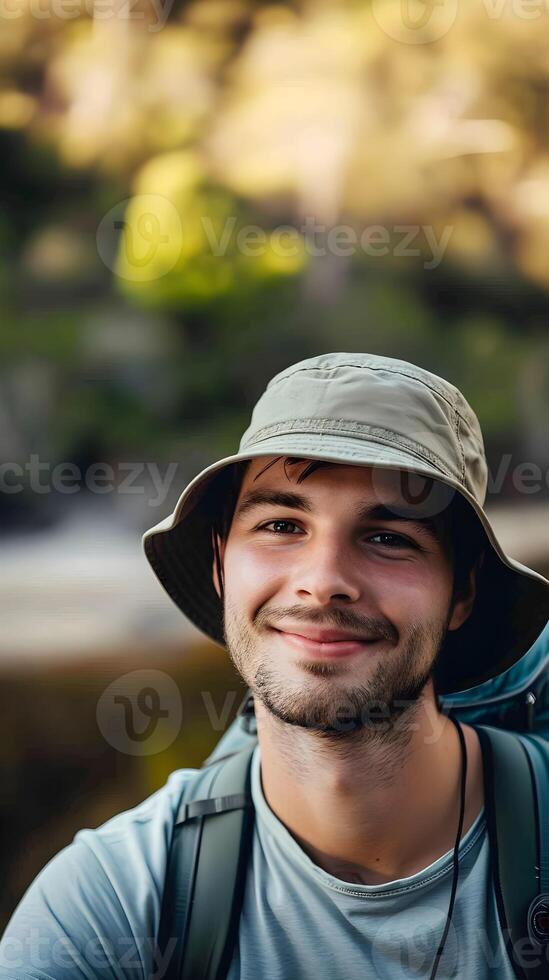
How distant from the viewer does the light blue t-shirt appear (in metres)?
0.81

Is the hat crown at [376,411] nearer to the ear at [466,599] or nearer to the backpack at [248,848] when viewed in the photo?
the ear at [466,599]

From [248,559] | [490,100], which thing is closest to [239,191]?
[490,100]

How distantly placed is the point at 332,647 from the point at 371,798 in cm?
17

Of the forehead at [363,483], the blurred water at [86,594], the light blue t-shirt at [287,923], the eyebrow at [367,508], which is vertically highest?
the forehead at [363,483]

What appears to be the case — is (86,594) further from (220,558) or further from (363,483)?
(363,483)

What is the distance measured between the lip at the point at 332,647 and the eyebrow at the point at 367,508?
112mm

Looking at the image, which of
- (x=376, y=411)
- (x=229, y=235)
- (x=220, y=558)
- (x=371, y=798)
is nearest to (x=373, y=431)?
(x=376, y=411)

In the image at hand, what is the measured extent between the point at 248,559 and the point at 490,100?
866mm

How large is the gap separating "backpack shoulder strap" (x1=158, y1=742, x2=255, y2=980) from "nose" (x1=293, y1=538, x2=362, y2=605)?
0.82 feet

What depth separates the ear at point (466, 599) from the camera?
34.1 inches

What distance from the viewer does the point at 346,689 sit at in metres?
0.78

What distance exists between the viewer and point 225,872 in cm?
82

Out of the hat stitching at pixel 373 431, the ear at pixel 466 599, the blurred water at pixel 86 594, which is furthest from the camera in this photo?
the blurred water at pixel 86 594

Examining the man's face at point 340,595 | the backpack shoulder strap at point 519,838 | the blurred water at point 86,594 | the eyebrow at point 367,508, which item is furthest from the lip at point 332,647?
the blurred water at point 86,594
